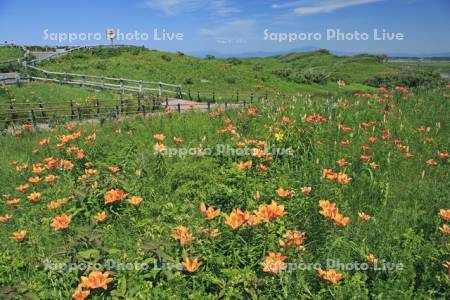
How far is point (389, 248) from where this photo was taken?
3430 mm

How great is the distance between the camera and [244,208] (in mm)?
4566

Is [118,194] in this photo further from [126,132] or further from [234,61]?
[234,61]

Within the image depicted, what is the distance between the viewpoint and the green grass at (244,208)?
3150mm

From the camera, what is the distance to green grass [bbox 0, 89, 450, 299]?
3150 mm

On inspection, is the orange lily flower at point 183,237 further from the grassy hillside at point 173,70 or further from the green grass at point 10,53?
the green grass at point 10,53

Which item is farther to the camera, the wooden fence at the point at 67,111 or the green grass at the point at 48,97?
the green grass at the point at 48,97

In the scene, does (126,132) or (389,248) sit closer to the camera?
(389,248)

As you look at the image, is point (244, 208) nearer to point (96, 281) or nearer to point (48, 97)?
point (96, 281)

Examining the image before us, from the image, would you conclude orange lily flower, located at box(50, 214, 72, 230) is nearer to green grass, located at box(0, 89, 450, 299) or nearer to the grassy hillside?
green grass, located at box(0, 89, 450, 299)

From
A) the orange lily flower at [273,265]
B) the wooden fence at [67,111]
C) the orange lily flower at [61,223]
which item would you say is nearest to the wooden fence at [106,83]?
the wooden fence at [67,111]

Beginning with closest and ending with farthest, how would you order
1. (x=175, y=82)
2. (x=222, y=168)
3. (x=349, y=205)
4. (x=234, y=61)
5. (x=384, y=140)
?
(x=349, y=205) → (x=222, y=168) → (x=384, y=140) → (x=175, y=82) → (x=234, y=61)

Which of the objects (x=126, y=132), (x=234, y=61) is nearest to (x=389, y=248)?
(x=126, y=132)

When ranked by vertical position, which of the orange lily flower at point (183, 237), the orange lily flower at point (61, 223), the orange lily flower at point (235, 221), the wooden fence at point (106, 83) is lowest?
the orange lily flower at point (183, 237)

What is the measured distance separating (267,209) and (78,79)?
1318 inches
